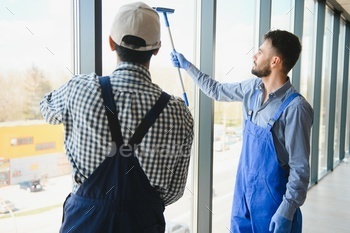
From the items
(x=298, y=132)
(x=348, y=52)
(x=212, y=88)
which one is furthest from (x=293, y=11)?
(x=348, y=52)

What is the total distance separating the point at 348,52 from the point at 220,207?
544 cm

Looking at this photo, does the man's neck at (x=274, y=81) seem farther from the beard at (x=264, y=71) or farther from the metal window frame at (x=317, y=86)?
the metal window frame at (x=317, y=86)

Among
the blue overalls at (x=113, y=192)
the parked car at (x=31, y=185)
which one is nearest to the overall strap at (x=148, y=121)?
the blue overalls at (x=113, y=192)

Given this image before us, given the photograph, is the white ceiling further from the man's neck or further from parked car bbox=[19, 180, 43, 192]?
parked car bbox=[19, 180, 43, 192]

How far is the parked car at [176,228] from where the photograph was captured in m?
2.30

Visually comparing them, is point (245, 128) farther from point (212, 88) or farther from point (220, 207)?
point (220, 207)

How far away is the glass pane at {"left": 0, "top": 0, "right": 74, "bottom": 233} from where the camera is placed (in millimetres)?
1349

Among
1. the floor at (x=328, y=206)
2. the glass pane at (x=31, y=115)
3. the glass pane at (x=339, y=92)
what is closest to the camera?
the glass pane at (x=31, y=115)

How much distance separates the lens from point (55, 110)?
101 cm

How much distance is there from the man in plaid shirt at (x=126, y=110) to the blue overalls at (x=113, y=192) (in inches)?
0.6

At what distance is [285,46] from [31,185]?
1.43 metres

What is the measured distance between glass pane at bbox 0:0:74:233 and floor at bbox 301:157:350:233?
8.68 feet

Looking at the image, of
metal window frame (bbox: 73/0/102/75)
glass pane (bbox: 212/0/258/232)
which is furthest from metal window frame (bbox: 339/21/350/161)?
metal window frame (bbox: 73/0/102/75)

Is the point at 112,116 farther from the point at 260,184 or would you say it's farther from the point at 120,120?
the point at 260,184
